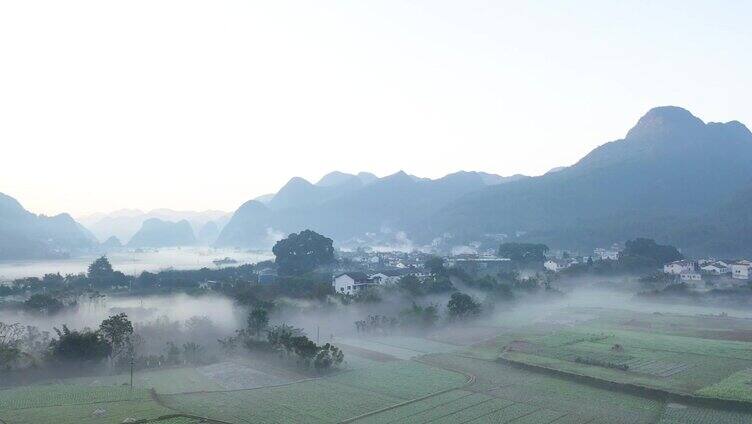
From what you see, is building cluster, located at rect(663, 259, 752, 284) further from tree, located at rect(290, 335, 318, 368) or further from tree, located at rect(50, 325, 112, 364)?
tree, located at rect(50, 325, 112, 364)

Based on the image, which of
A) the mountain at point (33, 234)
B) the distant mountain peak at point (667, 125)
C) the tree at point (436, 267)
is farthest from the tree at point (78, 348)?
the distant mountain peak at point (667, 125)

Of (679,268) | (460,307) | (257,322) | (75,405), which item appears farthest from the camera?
(679,268)

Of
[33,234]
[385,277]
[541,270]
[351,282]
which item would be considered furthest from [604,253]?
[33,234]

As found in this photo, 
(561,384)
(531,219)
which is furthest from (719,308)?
(531,219)

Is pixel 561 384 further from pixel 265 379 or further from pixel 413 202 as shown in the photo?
pixel 413 202

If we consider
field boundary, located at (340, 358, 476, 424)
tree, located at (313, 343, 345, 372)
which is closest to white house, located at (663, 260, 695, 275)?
field boundary, located at (340, 358, 476, 424)

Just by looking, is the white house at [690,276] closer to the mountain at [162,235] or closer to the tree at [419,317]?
the tree at [419,317]

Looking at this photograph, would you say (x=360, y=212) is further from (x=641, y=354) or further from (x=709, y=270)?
(x=641, y=354)
